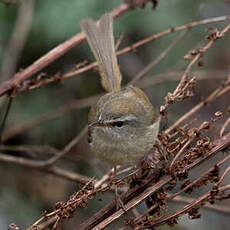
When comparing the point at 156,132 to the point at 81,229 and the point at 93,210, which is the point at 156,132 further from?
the point at 93,210

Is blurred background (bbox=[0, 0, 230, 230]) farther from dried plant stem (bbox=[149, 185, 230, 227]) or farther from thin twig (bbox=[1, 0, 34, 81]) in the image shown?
dried plant stem (bbox=[149, 185, 230, 227])

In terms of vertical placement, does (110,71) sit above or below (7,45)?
below

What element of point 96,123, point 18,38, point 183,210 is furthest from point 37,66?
point 183,210

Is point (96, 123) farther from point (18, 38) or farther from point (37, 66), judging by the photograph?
point (18, 38)

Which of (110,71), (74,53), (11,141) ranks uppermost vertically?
(74,53)

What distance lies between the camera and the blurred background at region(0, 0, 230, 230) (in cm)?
405

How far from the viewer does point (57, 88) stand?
462cm

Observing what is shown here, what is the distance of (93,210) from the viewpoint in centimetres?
434

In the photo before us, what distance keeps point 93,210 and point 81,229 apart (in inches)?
A: 91.1

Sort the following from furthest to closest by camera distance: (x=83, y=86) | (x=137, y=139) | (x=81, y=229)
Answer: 1. (x=83, y=86)
2. (x=137, y=139)
3. (x=81, y=229)

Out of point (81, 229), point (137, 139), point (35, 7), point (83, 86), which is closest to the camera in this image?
point (81, 229)

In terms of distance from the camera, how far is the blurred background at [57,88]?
4051 millimetres

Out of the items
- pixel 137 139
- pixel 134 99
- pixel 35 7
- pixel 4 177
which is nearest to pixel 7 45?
pixel 35 7

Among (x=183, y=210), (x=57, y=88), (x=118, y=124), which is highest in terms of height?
(x=57, y=88)
